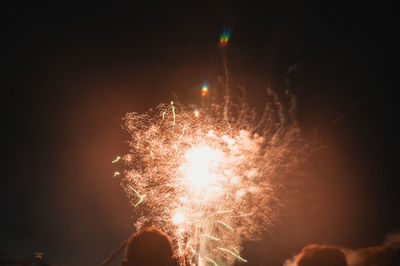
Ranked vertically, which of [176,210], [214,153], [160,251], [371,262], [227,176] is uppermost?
[214,153]

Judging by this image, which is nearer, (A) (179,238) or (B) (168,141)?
(A) (179,238)

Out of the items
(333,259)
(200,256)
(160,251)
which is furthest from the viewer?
Result: (200,256)

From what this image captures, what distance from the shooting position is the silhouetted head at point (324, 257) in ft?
9.01

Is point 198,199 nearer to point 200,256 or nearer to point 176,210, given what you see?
point 176,210

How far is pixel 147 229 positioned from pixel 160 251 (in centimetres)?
29

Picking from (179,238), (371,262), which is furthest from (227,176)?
(371,262)

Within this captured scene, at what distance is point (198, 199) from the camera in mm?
10453

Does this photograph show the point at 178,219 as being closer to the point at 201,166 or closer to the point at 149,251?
the point at 201,166

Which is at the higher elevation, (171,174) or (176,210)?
(171,174)

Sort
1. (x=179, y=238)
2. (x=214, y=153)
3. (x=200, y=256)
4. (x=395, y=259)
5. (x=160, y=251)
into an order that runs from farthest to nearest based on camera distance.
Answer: (x=214, y=153)
(x=200, y=256)
(x=179, y=238)
(x=395, y=259)
(x=160, y=251)

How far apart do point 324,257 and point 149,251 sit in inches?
78.3

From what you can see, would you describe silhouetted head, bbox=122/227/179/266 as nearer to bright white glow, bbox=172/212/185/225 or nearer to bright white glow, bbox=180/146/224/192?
bright white glow, bbox=172/212/185/225

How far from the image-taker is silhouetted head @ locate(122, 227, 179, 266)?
8.13 ft

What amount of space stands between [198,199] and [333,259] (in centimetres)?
800
